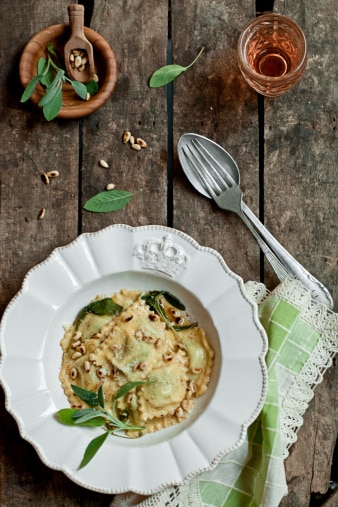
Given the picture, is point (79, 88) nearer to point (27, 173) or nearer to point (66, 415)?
point (27, 173)

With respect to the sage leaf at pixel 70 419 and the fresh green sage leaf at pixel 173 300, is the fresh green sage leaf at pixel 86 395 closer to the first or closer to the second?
the sage leaf at pixel 70 419

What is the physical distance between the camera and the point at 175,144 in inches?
97.0

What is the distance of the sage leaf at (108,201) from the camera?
95.0 inches

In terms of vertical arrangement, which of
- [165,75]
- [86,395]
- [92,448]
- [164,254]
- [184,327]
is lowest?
[92,448]

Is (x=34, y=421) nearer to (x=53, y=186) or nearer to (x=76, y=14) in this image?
(x=53, y=186)

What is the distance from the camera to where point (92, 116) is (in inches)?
97.7

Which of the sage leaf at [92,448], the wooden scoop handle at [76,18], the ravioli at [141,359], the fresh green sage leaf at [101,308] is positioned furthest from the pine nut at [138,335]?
the wooden scoop handle at [76,18]

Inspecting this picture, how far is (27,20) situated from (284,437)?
1.72m

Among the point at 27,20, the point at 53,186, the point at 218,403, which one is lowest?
the point at 218,403

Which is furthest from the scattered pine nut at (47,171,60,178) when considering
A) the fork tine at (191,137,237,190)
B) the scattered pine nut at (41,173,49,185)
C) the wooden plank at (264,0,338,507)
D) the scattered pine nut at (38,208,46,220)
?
the wooden plank at (264,0,338,507)

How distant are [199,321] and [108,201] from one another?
521 mm

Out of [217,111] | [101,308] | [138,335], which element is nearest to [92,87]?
[217,111]

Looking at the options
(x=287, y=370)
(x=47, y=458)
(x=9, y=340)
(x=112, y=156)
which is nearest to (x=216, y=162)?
(x=112, y=156)

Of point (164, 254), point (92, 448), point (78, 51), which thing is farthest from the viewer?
point (78, 51)
